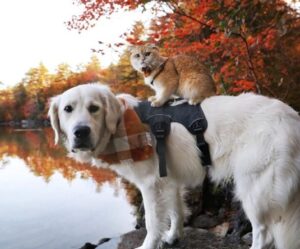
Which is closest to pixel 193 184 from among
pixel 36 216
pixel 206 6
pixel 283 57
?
pixel 206 6

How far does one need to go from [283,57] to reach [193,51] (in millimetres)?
2717

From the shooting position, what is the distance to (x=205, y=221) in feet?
16.8

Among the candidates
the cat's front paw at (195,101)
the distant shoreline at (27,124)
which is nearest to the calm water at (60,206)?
the cat's front paw at (195,101)

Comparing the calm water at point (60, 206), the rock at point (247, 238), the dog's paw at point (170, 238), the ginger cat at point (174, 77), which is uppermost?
the ginger cat at point (174, 77)

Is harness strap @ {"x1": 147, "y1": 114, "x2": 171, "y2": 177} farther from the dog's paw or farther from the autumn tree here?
the autumn tree

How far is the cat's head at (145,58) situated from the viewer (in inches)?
161

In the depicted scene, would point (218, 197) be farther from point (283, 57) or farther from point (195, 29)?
point (283, 57)

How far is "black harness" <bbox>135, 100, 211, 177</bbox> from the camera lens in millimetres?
3197

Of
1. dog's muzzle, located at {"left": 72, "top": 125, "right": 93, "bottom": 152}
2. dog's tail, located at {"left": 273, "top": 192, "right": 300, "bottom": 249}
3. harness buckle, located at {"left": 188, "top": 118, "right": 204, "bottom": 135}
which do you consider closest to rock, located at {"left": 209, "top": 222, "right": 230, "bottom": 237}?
dog's tail, located at {"left": 273, "top": 192, "right": 300, "bottom": 249}

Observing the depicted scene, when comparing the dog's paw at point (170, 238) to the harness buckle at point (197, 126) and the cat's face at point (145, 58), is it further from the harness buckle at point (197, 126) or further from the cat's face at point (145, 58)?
the cat's face at point (145, 58)

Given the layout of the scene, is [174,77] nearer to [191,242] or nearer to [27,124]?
[191,242]

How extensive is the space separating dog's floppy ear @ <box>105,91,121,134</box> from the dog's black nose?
27 centimetres

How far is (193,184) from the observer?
3.62 metres

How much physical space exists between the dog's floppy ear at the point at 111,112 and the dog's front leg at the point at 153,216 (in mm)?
705
